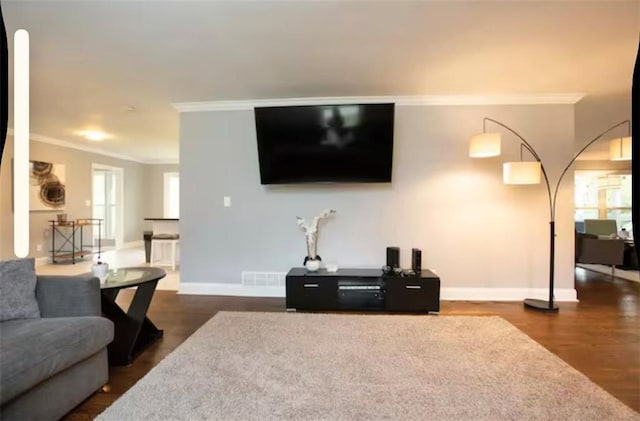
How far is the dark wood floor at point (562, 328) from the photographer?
2082 mm

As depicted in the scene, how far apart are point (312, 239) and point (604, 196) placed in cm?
770

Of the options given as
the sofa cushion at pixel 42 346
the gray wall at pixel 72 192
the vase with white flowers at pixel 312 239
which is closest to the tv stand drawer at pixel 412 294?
the vase with white flowers at pixel 312 239

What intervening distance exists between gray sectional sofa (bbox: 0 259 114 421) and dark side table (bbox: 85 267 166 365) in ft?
0.86

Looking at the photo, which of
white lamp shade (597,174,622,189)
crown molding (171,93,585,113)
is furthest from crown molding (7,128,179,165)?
white lamp shade (597,174,622,189)

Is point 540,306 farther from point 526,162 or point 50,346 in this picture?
point 50,346

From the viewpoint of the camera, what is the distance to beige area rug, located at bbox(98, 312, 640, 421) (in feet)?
5.72

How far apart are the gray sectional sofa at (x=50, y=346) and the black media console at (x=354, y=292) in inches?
70.8

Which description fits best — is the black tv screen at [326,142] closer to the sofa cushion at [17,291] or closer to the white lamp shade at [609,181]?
the sofa cushion at [17,291]

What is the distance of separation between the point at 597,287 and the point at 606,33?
356cm

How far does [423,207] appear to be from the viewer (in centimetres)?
397

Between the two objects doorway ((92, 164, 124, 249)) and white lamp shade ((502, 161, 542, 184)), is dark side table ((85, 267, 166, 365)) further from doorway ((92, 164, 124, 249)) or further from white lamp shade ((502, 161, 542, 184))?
doorway ((92, 164, 124, 249))

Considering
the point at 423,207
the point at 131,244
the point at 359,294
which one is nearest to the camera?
the point at 359,294

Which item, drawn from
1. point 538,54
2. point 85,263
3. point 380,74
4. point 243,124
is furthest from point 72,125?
point 538,54

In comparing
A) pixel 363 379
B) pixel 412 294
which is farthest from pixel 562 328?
pixel 363 379
